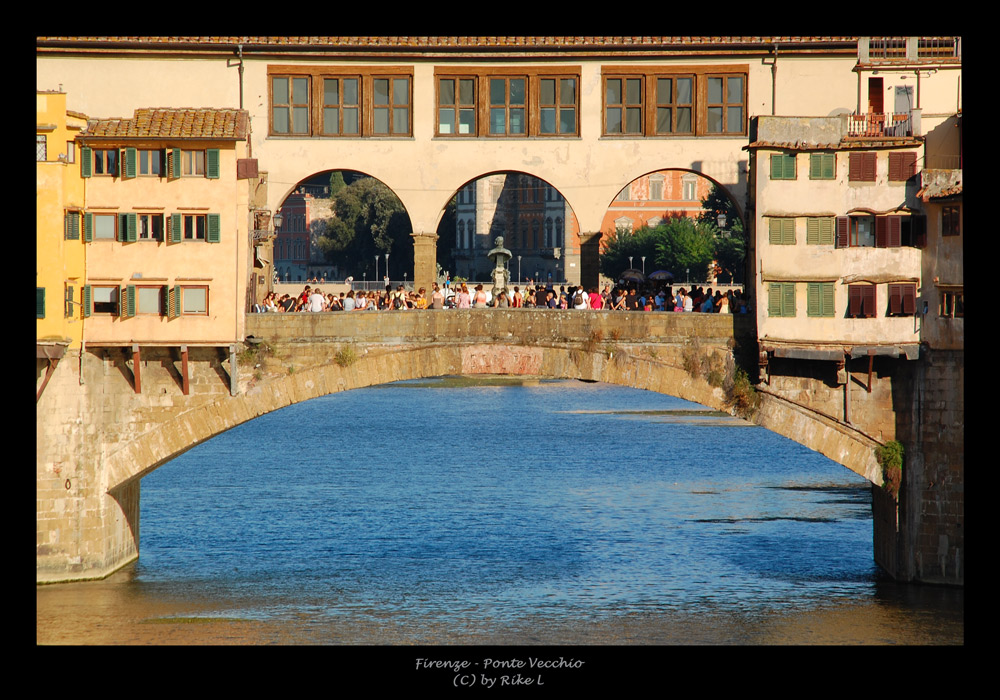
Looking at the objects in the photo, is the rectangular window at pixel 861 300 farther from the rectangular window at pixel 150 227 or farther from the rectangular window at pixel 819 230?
the rectangular window at pixel 150 227

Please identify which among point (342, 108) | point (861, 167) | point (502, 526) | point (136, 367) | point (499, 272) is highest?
point (342, 108)

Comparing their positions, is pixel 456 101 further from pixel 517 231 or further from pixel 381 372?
pixel 517 231

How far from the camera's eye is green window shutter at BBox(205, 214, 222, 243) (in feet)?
115

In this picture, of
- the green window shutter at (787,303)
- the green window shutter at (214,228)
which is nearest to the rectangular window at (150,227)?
the green window shutter at (214,228)

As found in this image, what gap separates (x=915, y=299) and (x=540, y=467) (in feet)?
84.8

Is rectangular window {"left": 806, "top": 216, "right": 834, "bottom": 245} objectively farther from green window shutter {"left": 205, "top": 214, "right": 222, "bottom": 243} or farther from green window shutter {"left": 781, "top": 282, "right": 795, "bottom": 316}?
green window shutter {"left": 205, "top": 214, "right": 222, "bottom": 243}

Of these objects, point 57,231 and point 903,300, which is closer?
point 57,231

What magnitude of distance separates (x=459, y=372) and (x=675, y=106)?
35.9ft

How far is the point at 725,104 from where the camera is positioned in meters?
40.2

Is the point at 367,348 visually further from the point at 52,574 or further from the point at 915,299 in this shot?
the point at 915,299

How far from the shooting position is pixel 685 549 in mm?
42750

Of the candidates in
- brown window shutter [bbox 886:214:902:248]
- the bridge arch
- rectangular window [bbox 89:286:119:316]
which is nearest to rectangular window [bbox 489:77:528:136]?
the bridge arch

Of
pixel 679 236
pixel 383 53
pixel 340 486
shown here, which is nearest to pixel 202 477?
pixel 340 486

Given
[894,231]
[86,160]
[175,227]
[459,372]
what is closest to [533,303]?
[459,372]
